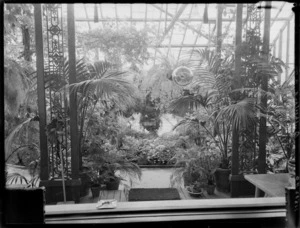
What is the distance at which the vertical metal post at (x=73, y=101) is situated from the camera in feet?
9.37

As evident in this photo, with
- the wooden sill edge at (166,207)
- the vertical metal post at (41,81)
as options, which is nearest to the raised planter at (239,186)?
the wooden sill edge at (166,207)

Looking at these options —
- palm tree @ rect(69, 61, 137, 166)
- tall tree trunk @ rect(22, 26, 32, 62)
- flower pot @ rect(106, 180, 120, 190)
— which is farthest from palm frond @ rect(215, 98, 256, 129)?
tall tree trunk @ rect(22, 26, 32, 62)

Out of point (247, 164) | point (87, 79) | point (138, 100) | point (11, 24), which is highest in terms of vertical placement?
point (11, 24)

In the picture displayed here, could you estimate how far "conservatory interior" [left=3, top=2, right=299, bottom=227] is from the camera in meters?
2.86

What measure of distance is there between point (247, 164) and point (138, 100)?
5.08ft

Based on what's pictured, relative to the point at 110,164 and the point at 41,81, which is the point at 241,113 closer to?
the point at 110,164

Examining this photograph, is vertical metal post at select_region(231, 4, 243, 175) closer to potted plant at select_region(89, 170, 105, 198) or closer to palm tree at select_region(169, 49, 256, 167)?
palm tree at select_region(169, 49, 256, 167)

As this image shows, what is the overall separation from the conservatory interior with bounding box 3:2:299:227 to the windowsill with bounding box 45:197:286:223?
3.78ft

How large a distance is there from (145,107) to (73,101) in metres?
1.11

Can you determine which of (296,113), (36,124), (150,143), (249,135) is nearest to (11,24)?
(36,124)

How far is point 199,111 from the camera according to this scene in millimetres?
3617

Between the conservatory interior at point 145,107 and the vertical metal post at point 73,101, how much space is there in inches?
0.4

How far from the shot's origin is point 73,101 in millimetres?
2977

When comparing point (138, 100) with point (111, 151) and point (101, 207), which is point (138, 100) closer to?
point (111, 151)
